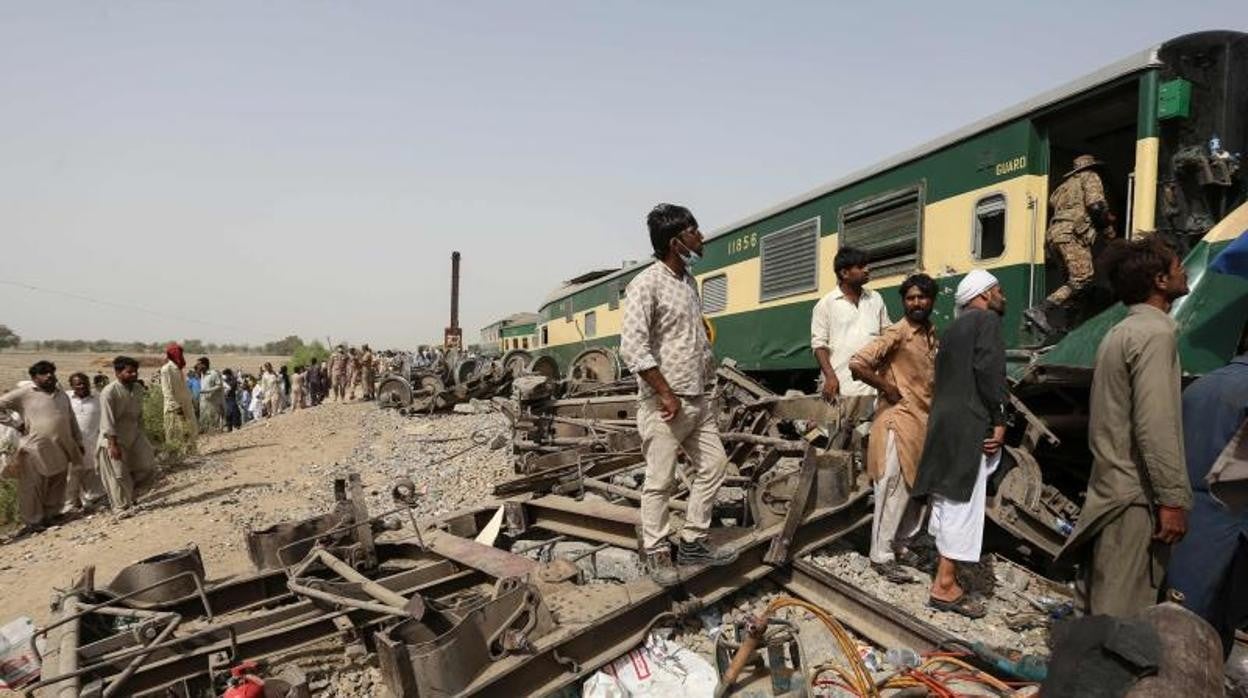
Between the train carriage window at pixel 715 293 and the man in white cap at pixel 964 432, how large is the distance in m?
7.00

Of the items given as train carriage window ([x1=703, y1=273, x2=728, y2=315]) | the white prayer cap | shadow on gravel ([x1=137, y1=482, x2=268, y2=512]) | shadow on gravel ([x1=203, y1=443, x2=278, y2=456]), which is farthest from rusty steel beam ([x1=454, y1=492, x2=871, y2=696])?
shadow on gravel ([x1=203, y1=443, x2=278, y2=456])

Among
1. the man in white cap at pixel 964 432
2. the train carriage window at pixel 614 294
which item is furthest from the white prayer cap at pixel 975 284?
the train carriage window at pixel 614 294

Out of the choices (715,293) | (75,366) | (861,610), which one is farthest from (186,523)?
(75,366)

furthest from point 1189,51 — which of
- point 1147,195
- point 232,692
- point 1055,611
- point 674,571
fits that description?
point 232,692

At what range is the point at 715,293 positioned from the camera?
10.6 metres

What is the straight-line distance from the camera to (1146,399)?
2.30 metres

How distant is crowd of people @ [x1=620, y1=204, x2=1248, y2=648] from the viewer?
7.59 ft

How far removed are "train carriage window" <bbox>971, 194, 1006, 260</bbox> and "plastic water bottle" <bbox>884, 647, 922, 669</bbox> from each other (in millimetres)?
3839

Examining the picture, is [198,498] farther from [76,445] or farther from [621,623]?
[621,623]

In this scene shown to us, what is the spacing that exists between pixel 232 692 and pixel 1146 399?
3.63 metres

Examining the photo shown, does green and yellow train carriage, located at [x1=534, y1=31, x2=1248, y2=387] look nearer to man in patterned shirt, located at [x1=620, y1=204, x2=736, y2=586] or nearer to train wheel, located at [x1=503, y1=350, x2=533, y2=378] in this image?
man in patterned shirt, located at [x1=620, y1=204, x2=736, y2=586]

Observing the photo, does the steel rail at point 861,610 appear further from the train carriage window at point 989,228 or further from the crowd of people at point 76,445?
the crowd of people at point 76,445

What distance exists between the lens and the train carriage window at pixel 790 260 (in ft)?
25.9

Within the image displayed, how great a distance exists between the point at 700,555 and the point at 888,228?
4900 mm
